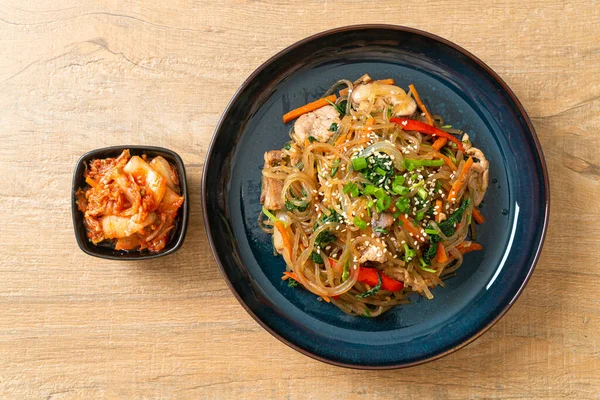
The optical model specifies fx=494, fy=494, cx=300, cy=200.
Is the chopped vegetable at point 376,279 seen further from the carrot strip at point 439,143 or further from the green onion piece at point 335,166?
the carrot strip at point 439,143

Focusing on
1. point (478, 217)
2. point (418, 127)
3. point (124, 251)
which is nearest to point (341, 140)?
point (418, 127)

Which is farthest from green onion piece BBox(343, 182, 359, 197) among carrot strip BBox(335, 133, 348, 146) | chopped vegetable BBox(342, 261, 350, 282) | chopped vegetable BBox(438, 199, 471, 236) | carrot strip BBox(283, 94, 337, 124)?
carrot strip BBox(283, 94, 337, 124)

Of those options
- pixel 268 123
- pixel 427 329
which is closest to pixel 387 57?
pixel 268 123

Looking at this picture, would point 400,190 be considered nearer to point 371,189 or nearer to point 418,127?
point 371,189

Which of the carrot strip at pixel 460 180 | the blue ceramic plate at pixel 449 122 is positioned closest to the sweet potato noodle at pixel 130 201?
the blue ceramic plate at pixel 449 122

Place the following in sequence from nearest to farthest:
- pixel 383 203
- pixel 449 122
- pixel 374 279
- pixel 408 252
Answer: pixel 383 203, pixel 408 252, pixel 374 279, pixel 449 122

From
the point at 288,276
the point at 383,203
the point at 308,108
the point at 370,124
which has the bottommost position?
the point at 288,276

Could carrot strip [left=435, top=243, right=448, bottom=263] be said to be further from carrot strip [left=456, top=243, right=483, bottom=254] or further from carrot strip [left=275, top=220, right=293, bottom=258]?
carrot strip [left=275, top=220, right=293, bottom=258]
